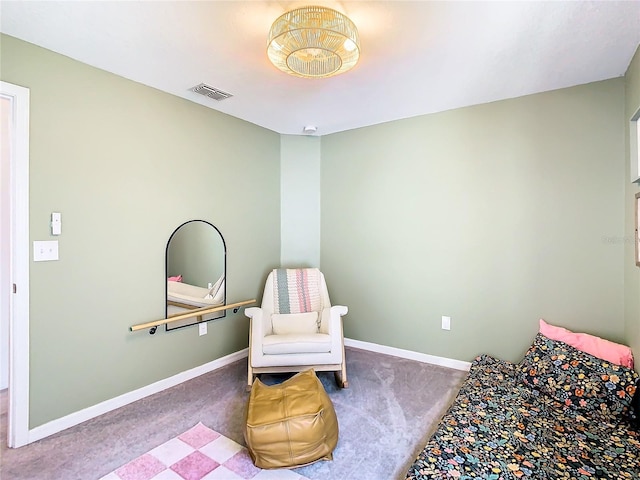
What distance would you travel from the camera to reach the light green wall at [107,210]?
→ 6.68 feet

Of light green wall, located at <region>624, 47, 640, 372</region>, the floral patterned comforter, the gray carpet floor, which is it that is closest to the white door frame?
the gray carpet floor

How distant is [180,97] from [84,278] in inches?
60.7

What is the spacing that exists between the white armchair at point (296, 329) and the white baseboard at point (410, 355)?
74cm

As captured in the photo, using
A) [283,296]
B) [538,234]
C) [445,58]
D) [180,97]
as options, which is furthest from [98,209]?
[538,234]

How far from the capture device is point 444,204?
121 inches

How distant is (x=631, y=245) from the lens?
219 cm

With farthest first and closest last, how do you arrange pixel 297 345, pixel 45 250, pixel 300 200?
pixel 300 200 → pixel 297 345 → pixel 45 250

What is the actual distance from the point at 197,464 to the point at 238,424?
39 cm

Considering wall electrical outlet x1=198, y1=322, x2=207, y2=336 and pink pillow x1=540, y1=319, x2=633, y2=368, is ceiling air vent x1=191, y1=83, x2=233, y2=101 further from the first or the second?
pink pillow x1=540, y1=319, x2=633, y2=368

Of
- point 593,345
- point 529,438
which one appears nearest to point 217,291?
point 529,438

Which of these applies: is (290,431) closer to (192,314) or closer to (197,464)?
(197,464)

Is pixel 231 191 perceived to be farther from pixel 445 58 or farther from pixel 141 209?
pixel 445 58

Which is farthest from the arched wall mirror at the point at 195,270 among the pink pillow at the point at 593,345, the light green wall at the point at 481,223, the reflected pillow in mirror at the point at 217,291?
the pink pillow at the point at 593,345

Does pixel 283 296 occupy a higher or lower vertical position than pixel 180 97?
lower
